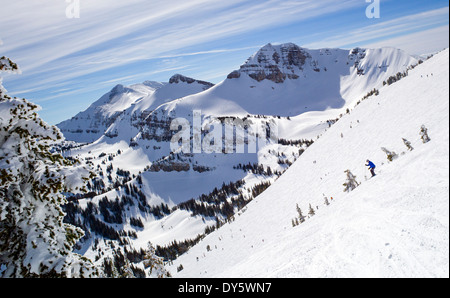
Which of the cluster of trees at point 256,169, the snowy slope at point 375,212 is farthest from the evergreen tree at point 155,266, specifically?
the cluster of trees at point 256,169

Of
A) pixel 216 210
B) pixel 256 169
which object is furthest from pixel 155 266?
pixel 256 169

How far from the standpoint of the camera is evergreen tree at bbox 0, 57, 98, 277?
8086mm

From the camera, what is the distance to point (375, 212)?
398 inches

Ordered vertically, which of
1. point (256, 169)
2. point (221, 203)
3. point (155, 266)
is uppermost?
point (155, 266)

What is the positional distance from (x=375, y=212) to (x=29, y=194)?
12218 mm

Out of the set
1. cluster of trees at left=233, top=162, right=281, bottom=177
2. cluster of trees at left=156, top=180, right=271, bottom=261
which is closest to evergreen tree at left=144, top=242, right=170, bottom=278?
cluster of trees at left=156, top=180, right=271, bottom=261

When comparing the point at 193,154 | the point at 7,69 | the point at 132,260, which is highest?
the point at 7,69

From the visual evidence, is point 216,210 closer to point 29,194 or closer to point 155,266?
point 155,266

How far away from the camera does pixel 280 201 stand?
29.9 metres
